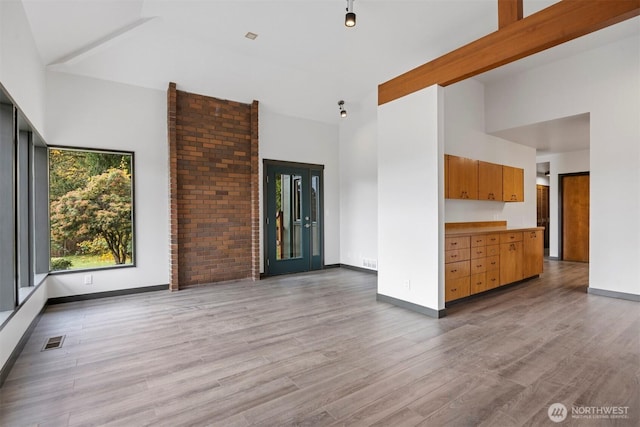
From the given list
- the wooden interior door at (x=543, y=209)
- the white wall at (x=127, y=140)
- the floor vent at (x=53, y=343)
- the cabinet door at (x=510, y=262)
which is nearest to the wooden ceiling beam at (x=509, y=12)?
the cabinet door at (x=510, y=262)

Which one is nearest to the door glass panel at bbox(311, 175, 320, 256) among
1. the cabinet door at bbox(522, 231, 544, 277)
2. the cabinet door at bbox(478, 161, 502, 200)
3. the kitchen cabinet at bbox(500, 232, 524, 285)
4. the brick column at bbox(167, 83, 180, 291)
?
the brick column at bbox(167, 83, 180, 291)

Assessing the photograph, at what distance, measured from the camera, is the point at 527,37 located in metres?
2.95

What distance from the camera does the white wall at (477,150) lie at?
5215mm

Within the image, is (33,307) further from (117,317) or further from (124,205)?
(124,205)

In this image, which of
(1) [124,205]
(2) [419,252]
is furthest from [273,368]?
(1) [124,205]

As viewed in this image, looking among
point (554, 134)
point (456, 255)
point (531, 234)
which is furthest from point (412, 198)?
point (554, 134)

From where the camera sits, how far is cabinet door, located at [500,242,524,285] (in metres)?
5.05

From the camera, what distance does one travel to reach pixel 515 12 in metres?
3.07

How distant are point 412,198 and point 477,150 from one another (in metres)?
2.38

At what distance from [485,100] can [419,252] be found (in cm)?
360

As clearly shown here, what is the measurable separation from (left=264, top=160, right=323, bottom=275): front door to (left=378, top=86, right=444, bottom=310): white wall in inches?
101

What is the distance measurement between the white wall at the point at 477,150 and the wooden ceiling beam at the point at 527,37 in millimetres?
1415

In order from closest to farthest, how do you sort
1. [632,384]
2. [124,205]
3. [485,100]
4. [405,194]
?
1. [632,384]
2. [405,194]
3. [124,205]
4. [485,100]

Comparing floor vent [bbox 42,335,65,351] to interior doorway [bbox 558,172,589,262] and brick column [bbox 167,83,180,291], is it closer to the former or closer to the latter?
brick column [bbox 167,83,180,291]
